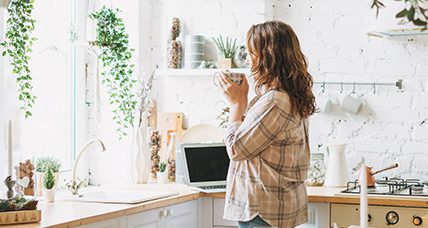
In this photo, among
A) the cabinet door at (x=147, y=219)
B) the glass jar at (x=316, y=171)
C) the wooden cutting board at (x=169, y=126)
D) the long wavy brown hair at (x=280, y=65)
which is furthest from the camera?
the wooden cutting board at (x=169, y=126)

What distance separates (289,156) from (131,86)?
5.22 ft

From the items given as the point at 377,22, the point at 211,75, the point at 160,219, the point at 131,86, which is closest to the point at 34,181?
the point at 160,219

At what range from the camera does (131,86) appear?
4086 mm

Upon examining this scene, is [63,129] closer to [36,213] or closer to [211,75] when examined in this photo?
[211,75]

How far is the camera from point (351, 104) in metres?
4.00

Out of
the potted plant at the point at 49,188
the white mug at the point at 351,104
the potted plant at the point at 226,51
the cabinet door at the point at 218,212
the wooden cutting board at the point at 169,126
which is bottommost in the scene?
the cabinet door at the point at 218,212

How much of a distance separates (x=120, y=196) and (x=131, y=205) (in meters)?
0.37

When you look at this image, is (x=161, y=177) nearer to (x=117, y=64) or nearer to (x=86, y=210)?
(x=117, y=64)

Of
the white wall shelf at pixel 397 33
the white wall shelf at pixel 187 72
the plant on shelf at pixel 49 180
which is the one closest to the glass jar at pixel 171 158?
the white wall shelf at pixel 187 72

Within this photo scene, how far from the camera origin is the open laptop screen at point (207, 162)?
12.5ft

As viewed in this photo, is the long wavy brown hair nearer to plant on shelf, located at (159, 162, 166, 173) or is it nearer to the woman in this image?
the woman

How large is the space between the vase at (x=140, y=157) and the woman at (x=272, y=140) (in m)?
1.27

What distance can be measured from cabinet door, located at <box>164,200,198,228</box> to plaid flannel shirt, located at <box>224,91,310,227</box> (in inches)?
25.4

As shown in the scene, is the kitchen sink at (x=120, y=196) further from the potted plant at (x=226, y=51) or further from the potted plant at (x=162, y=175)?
the potted plant at (x=226, y=51)
